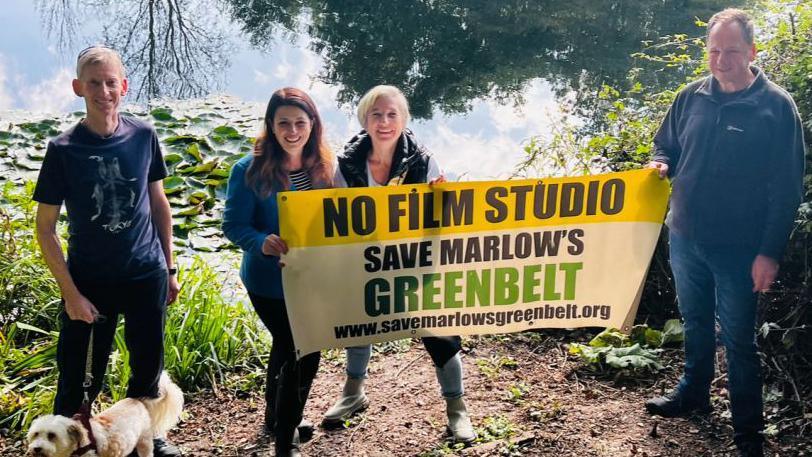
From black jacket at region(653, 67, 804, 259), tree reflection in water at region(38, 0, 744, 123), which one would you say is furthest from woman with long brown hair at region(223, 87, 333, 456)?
tree reflection in water at region(38, 0, 744, 123)

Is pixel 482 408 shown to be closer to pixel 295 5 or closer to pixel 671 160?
pixel 671 160

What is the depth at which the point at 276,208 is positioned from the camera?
2584 millimetres

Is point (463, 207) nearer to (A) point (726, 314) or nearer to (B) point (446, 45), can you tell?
(A) point (726, 314)

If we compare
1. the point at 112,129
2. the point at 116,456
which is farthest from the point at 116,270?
the point at 116,456

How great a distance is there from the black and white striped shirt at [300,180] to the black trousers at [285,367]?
45 centimetres

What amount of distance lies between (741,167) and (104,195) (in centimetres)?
234

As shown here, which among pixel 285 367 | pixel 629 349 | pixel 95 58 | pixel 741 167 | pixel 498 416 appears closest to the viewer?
pixel 95 58

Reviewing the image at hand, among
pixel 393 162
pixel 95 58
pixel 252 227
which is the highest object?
pixel 95 58

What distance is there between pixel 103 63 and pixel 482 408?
7.55 feet

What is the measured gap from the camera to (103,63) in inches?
91.1

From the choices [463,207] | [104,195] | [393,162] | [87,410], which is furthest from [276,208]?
[87,410]

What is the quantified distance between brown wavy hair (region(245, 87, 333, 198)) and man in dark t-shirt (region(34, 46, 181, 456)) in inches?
16.4

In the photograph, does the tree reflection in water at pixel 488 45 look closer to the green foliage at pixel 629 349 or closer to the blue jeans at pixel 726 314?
the green foliage at pixel 629 349

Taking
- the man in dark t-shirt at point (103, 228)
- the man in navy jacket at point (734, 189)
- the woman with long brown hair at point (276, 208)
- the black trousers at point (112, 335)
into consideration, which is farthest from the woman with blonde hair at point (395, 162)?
the man in navy jacket at point (734, 189)
